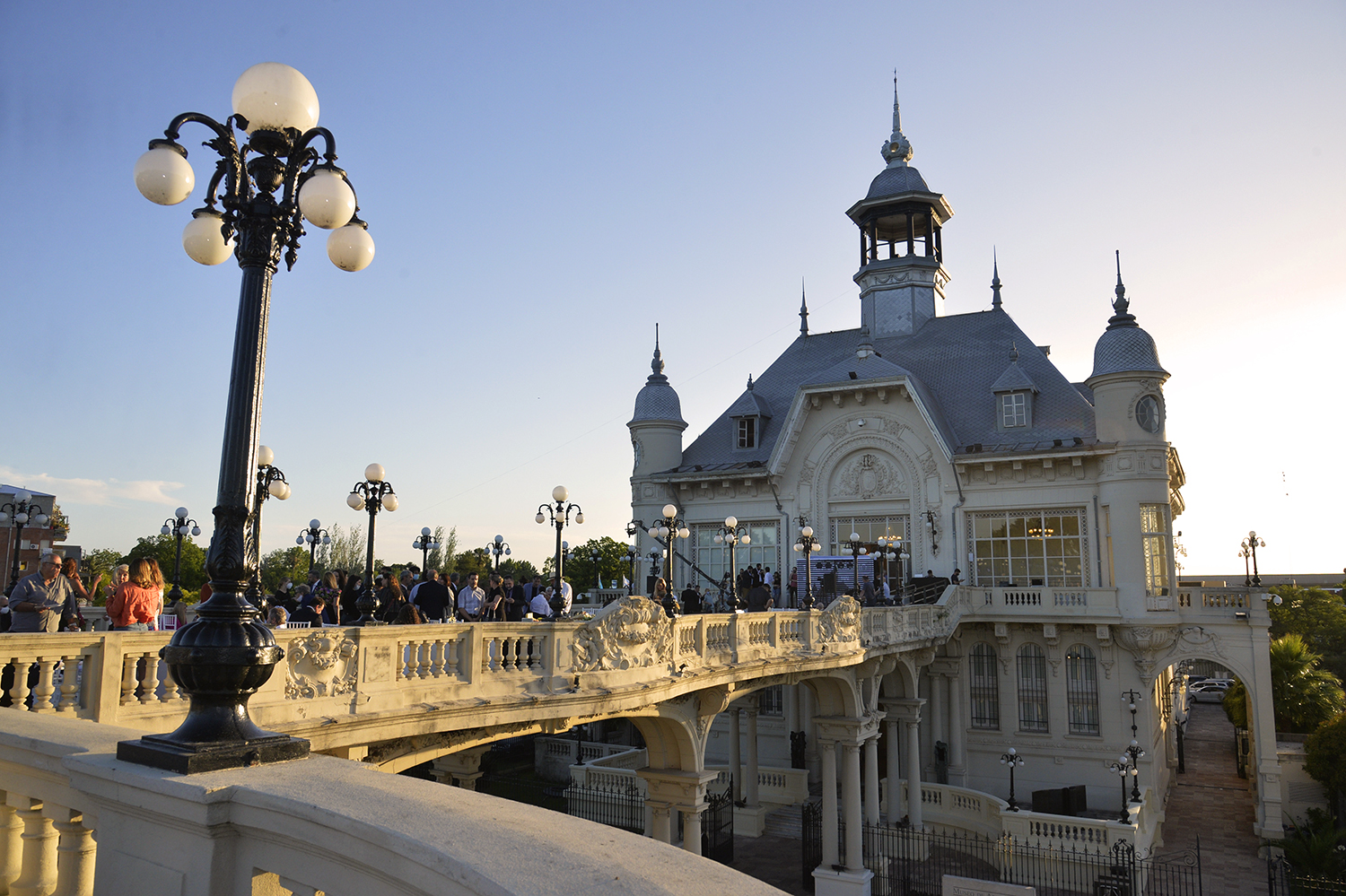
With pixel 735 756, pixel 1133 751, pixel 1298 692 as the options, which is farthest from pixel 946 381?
pixel 1298 692

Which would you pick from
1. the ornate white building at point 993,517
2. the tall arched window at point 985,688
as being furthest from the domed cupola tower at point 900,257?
the tall arched window at point 985,688

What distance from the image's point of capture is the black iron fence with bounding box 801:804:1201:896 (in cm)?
2319

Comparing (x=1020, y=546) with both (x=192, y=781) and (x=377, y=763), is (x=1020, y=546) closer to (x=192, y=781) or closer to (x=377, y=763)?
(x=377, y=763)

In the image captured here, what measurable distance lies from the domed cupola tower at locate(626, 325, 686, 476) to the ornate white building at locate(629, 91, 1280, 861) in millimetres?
84

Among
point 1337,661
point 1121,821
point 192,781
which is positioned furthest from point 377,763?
point 1337,661

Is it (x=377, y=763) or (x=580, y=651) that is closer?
(x=377, y=763)

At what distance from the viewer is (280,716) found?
880cm

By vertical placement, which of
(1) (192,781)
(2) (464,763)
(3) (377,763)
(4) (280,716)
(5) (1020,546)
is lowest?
(2) (464,763)

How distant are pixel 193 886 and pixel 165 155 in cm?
468

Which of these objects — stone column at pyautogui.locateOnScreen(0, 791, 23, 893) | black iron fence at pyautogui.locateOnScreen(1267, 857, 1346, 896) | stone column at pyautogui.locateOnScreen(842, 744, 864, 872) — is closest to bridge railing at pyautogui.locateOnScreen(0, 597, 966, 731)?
stone column at pyautogui.locateOnScreen(0, 791, 23, 893)

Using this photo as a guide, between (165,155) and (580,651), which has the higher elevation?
A: (165,155)

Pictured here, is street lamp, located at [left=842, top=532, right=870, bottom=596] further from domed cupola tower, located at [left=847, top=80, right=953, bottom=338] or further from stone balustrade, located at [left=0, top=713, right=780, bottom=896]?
stone balustrade, located at [left=0, top=713, right=780, bottom=896]

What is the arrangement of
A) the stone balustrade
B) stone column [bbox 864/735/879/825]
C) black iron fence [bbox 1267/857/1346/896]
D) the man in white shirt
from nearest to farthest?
the stone balustrade, the man in white shirt, black iron fence [bbox 1267/857/1346/896], stone column [bbox 864/735/879/825]

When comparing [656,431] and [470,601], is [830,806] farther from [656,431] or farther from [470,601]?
[656,431]
